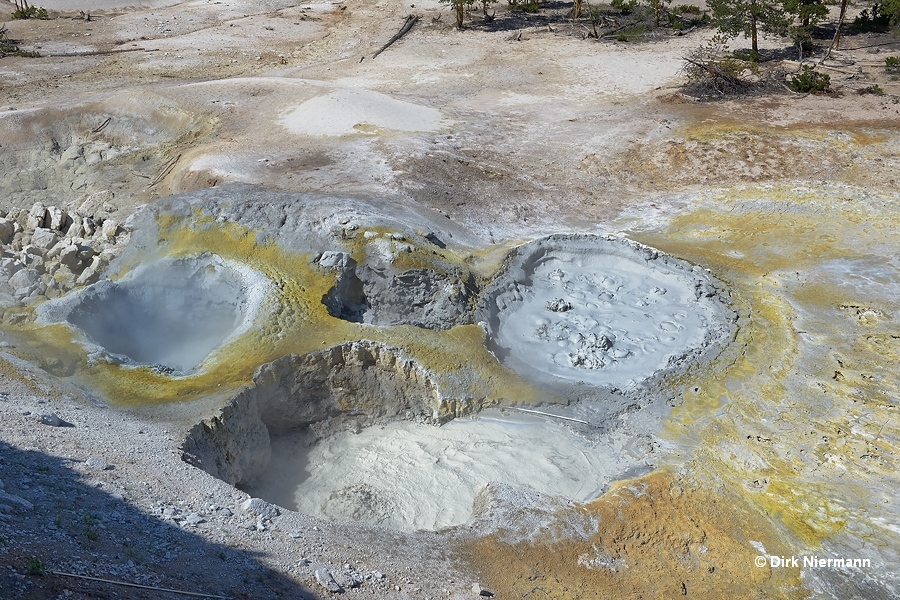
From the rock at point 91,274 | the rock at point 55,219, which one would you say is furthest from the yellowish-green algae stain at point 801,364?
the rock at point 55,219

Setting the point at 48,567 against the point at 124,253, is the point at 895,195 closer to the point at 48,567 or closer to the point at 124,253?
the point at 124,253

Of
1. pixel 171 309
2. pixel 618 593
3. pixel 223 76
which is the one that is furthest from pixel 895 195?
pixel 223 76

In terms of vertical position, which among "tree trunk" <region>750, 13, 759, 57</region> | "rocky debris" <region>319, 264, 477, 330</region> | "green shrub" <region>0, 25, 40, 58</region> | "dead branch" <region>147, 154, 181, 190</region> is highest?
"green shrub" <region>0, 25, 40, 58</region>

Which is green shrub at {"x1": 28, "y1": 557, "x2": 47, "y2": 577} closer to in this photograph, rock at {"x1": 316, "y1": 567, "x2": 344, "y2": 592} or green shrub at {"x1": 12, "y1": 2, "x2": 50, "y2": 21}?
Answer: rock at {"x1": 316, "y1": 567, "x2": 344, "y2": 592}

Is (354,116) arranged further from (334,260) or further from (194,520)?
(194,520)

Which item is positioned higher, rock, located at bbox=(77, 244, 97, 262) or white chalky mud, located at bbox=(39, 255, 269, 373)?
rock, located at bbox=(77, 244, 97, 262)

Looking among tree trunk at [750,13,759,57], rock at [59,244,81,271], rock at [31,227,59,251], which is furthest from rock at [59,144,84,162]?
tree trunk at [750,13,759,57]

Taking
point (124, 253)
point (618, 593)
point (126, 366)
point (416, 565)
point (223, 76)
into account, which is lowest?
point (618, 593)
